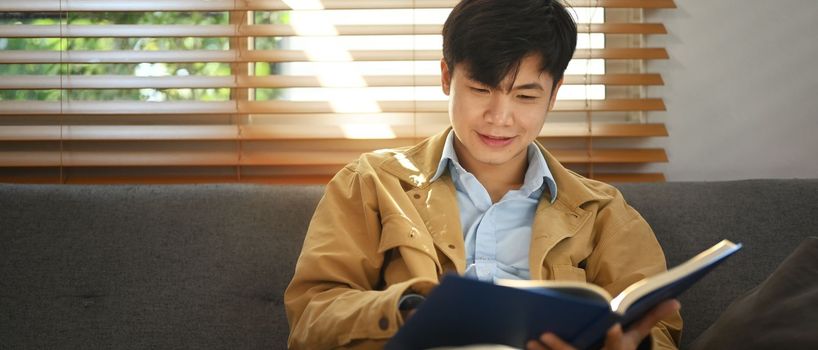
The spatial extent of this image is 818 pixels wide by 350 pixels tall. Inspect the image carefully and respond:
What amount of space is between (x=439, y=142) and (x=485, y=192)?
15 centimetres

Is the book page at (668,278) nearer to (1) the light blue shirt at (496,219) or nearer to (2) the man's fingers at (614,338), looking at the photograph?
(2) the man's fingers at (614,338)

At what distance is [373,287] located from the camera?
5.52 feet

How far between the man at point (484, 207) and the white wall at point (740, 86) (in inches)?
25.3

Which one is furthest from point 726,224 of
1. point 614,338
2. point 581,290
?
point 581,290

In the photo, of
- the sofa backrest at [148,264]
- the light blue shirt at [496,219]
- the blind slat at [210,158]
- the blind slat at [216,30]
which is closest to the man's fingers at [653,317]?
the light blue shirt at [496,219]

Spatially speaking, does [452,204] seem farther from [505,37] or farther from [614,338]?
[614,338]

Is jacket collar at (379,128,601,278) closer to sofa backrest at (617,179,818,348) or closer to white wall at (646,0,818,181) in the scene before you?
sofa backrest at (617,179,818,348)

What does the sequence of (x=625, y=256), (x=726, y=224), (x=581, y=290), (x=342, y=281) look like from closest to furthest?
(x=581, y=290) < (x=342, y=281) < (x=625, y=256) < (x=726, y=224)

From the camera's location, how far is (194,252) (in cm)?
190

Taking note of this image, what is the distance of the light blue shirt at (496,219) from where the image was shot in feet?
5.60

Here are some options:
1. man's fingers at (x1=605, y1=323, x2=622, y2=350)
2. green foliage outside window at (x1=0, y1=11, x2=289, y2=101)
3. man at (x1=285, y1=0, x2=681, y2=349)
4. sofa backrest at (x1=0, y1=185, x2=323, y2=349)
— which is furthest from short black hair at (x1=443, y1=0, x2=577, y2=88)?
green foliage outside window at (x1=0, y1=11, x2=289, y2=101)

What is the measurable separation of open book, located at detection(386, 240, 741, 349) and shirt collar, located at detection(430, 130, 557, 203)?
1.81 ft

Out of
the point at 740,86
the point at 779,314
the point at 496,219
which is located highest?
the point at 740,86

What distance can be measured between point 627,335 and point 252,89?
1.49m
